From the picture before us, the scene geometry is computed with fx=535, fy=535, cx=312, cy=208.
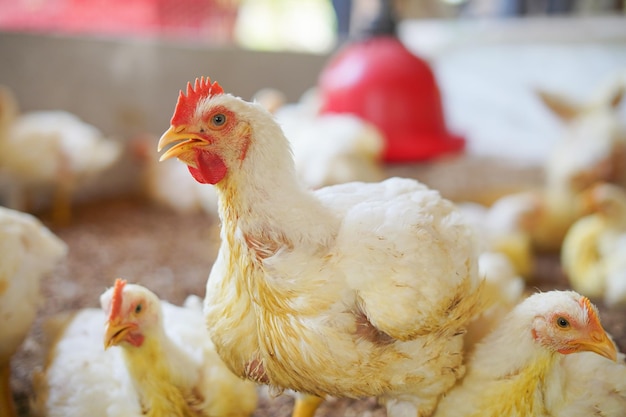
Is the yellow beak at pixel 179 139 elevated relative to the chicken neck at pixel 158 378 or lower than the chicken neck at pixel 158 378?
elevated

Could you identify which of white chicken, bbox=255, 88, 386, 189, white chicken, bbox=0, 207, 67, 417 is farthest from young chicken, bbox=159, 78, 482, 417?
white chicken, bbox=255, 88, 386, 189

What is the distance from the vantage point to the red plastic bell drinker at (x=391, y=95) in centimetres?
319

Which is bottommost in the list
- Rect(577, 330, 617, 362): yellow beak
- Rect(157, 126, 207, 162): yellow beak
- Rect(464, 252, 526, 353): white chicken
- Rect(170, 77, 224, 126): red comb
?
Rect(464, 252, 526, 353): white chicken

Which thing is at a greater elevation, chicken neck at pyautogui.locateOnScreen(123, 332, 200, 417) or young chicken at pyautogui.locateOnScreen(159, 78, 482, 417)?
young chicken at pyautogui.locateOnScreen(159, 78, 482, 417)

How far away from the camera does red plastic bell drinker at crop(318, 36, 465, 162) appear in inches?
125

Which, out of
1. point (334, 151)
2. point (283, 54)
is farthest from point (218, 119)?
point (283, 54)

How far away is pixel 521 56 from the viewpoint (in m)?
4.10

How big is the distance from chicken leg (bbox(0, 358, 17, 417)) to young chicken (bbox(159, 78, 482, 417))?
724 millimetres

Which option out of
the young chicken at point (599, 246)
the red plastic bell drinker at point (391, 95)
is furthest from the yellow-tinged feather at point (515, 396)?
the red plastic bell drinker at point (391, 95)

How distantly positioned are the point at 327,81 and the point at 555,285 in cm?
184

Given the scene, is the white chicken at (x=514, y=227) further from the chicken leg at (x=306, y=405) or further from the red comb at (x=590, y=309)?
the chicken leg at (x=306, y=405)

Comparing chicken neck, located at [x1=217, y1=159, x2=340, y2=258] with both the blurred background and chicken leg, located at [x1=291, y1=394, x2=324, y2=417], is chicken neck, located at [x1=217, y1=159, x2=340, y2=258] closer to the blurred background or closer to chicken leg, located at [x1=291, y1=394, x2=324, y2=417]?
chicken leg, located at [x1=291, y1=394, x2=324, y2=417]

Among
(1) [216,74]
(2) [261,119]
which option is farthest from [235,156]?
(1) [216,74]

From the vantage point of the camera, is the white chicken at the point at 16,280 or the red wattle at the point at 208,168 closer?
the red wattle at the point at 208,168
